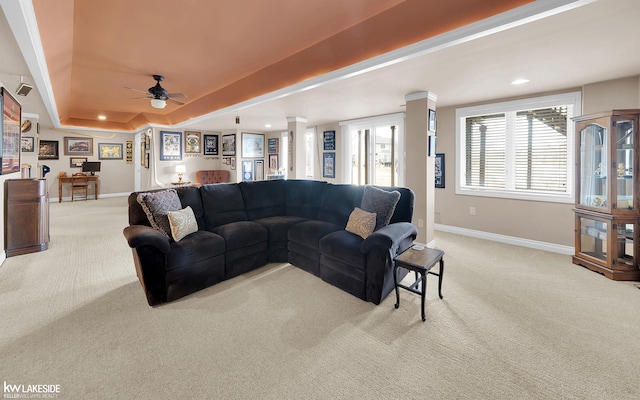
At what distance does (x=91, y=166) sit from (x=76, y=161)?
60 centimetres

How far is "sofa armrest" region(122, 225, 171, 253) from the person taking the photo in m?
2.49

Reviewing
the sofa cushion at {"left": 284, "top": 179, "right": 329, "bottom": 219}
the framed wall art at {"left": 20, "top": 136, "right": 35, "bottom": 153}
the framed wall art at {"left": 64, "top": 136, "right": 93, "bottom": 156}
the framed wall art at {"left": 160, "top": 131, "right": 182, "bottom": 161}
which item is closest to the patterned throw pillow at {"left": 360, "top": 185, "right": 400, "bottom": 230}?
the sofa cushion at {"left": 284, "top": 179, "right": 329, "bottom": 219}

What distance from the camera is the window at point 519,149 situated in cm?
423

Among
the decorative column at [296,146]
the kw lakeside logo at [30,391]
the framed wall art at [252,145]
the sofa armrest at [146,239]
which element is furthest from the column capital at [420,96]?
the framed wall art at [252,145]

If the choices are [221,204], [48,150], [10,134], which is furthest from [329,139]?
[48,150]

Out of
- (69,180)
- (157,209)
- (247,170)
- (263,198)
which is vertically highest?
(247,170)

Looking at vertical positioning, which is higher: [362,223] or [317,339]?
[362,223]

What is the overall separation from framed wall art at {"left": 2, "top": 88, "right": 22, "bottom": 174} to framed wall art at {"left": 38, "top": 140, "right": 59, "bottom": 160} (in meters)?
5.88

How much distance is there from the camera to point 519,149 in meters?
4.65

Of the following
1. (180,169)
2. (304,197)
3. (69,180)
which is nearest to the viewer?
(304,197)

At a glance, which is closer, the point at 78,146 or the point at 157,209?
the point at 157,209

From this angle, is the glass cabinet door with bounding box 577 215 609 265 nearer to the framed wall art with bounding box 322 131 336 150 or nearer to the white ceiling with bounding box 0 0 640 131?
the white ceiling with bounding box 0 0 640 131

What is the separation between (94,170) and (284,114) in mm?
7458

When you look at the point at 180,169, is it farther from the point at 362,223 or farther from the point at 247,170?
the point at 362,223
